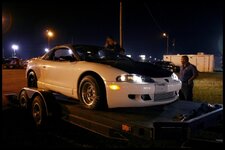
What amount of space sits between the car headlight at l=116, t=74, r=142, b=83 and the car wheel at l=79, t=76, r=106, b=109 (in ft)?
1.30

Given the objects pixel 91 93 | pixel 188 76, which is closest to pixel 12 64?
pixel 188 76

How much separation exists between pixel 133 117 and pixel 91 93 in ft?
3.51

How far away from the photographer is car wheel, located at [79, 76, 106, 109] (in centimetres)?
495

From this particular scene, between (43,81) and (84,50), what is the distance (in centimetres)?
131

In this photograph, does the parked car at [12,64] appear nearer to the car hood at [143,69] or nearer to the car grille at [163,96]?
the car hood at [143,69]

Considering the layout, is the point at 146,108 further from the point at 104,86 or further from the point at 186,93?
the point at 186,93

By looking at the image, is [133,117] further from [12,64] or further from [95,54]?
[12,64]

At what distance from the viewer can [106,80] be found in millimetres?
4875

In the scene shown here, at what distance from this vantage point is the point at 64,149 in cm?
492

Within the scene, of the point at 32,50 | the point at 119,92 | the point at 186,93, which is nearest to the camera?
the point at 119,92

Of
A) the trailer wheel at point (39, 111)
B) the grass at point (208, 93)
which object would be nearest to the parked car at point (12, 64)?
the grass at point (208, 93)

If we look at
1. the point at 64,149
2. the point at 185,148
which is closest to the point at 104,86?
the point at 64,149

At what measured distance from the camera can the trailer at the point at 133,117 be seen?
3.72 m

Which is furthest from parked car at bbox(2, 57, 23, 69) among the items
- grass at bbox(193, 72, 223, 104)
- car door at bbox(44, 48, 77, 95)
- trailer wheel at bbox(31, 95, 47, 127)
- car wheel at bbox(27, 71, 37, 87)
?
trailer wheel at bbox(31, 95, 47, 127)
